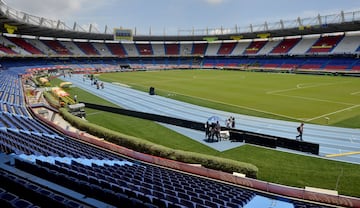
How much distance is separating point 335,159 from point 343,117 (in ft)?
35.2

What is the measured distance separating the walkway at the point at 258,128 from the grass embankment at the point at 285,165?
2.98ft

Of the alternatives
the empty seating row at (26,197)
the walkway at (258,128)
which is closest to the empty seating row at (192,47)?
the walkway at (258,128)

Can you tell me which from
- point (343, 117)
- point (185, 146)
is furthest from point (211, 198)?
point (343, 117)

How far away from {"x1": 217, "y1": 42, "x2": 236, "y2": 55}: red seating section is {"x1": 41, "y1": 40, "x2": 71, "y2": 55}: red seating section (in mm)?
48439

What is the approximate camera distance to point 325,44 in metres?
69.7

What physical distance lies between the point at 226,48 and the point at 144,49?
28978mm

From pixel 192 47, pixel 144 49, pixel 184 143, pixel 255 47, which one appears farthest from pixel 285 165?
pixel 192 47

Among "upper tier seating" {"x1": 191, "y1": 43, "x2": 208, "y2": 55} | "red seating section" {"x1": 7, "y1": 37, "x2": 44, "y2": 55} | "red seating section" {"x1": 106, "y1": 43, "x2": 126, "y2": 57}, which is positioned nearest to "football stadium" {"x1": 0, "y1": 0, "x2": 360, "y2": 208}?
"red seating section" {"x1": 7, "y1": 37, "x2": 44, "y2": 55}

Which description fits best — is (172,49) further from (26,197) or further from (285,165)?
(26,197)

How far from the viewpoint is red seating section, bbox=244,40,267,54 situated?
84.4 metres

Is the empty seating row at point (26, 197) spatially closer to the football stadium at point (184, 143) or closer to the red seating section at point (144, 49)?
the football stadium at point (184, 143)

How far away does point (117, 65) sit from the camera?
86.9 m

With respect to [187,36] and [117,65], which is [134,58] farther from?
[187,36]

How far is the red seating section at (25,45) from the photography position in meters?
69.3
